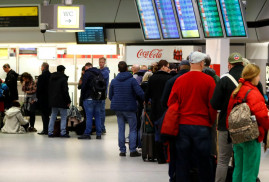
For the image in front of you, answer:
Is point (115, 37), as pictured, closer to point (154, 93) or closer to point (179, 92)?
point (154, 93)

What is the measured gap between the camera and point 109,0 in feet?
60.4

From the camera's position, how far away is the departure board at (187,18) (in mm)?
12180

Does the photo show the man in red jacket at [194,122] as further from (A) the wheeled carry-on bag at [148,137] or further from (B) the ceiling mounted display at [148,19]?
(B) the ceiling mounted display at [148,19]

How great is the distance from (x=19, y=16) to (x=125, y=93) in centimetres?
481

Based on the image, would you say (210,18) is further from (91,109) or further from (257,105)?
(257,105)

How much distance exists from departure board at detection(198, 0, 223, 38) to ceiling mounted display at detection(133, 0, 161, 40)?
4.98 feet

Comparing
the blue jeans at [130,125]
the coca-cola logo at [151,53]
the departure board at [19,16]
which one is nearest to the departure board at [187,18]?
the blue jeans at [130,125]

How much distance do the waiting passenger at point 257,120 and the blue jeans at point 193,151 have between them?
0.35 m

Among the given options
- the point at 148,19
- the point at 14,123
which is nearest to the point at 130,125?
the point at 148,19

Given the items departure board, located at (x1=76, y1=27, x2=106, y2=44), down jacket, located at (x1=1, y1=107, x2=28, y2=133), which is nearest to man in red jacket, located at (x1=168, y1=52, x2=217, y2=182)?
down jacket, located at (x1=1, y1=107, x2=28, y2=133)

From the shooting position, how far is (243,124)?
6.10m

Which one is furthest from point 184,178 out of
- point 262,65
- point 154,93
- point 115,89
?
point 262,65

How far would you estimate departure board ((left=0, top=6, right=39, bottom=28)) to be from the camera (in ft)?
46.4

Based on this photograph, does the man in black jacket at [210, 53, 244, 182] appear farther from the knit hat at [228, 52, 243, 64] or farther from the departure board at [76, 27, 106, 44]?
the departure board at [76, 27, 106, 44]
